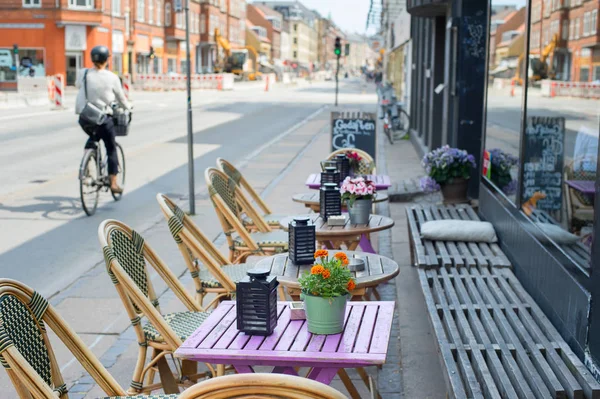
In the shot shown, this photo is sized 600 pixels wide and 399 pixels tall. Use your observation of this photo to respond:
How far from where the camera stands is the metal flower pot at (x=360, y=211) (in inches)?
248

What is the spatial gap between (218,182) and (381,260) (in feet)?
7.02

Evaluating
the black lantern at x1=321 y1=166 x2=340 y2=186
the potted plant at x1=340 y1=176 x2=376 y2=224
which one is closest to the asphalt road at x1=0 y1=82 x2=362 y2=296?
the black lantern at x1=321 y1=166 x2=340 y2=186

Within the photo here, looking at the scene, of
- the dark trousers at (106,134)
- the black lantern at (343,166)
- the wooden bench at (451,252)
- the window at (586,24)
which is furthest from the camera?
the dark trousers at (106,134)

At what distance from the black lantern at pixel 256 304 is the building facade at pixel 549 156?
61.6 inches

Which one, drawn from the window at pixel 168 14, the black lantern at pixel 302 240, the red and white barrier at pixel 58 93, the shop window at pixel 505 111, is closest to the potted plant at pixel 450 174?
the shop window at pixel 505 111

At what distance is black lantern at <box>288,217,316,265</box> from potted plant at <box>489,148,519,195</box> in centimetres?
241

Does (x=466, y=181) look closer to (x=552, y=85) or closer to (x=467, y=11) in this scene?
(x=467, y=11)

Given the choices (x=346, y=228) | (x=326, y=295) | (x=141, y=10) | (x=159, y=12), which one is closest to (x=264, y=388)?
(x=326, y=295)

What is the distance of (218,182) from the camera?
6938mm

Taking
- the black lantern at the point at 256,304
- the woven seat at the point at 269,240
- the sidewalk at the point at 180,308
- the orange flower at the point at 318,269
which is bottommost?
the sidewalk at the point at 180,308

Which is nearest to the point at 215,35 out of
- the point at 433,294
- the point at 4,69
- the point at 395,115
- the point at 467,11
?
the point at 4,69

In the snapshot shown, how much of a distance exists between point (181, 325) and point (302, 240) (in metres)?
0.85

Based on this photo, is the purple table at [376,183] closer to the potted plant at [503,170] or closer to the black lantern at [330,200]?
the potted plant at [503,170]

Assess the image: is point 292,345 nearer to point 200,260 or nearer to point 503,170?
point 200,260
